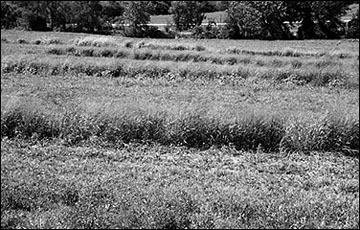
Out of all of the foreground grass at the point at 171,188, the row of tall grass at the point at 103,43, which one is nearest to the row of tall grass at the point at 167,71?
the foreground grass at the point at 171,188

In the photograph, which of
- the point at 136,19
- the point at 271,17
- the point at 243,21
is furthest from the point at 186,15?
the point at 271,17

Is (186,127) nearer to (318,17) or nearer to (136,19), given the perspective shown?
(136,19)

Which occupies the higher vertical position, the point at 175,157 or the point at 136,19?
the point at 136,19

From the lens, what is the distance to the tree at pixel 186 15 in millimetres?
43750

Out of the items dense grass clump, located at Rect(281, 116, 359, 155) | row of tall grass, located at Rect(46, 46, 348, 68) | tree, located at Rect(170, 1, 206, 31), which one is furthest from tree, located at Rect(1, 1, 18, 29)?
dense grass clump, located at Rect(281, 116, 359, 155)

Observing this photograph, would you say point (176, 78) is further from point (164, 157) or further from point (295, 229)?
point (295, 229)

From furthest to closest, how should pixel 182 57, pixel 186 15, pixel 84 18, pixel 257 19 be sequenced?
1. pixel 186 15
2. pixel 84 18
3. pixel 257 19
4. pixel 182 57

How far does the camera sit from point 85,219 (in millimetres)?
4086

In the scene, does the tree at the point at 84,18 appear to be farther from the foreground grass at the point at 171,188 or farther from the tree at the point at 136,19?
the foreground grass at the point at 171,188

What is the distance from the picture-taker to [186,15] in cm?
4419

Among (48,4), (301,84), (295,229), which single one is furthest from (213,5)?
(295,229)

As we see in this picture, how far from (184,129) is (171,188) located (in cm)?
233

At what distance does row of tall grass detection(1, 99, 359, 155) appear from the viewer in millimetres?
7215

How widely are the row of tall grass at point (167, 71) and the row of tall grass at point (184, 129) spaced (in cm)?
738
